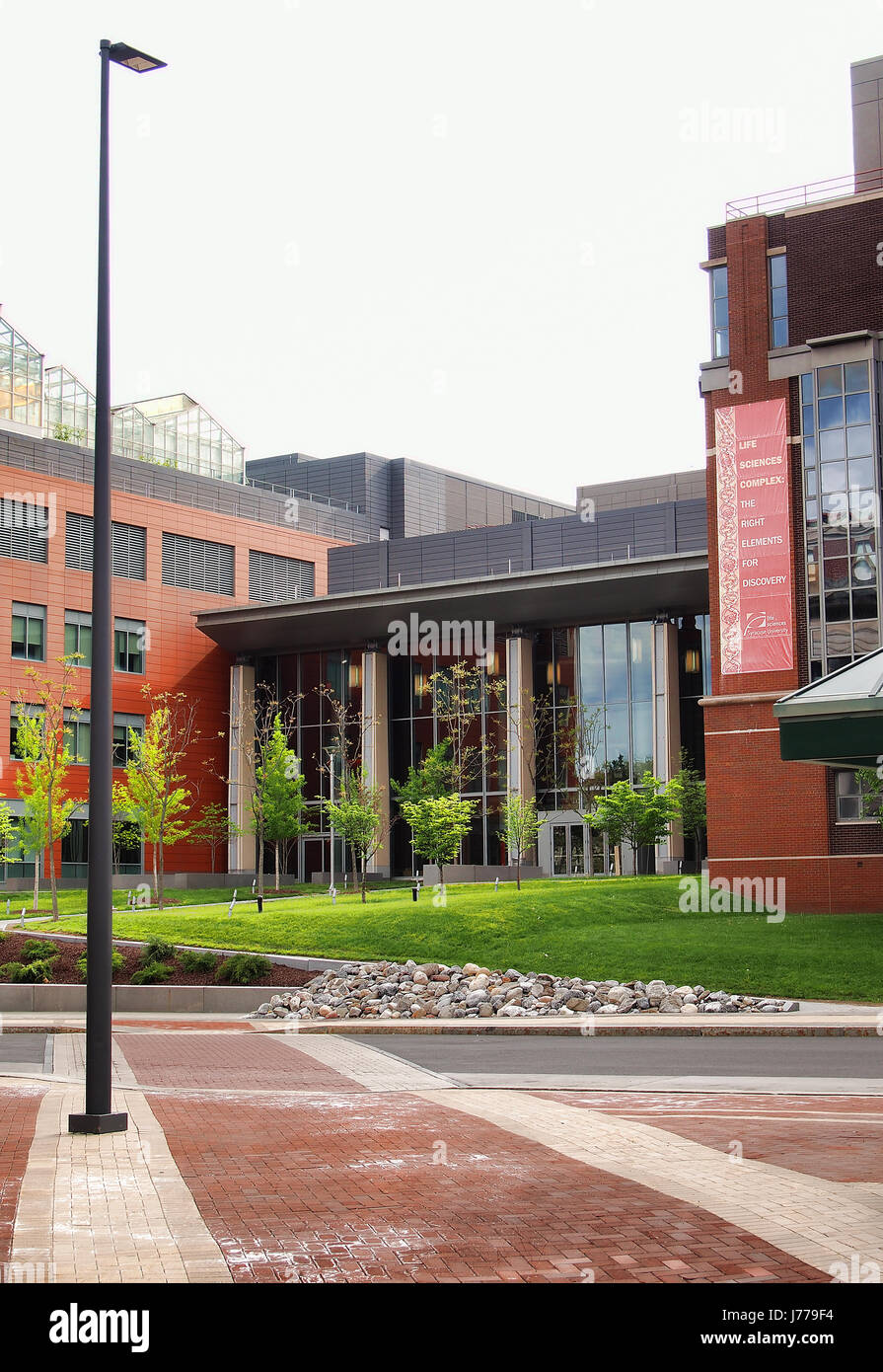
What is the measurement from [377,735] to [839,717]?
169 feet

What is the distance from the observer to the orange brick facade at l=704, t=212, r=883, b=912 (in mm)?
35188

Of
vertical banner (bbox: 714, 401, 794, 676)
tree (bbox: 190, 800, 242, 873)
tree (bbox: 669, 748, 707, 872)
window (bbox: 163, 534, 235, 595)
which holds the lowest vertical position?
tree (bbox: 190, 800, 242, 873)

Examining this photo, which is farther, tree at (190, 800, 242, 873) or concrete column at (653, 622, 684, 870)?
tree at (190, 800, 242, 873)

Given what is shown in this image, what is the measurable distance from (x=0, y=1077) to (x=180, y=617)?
4899 centimetres

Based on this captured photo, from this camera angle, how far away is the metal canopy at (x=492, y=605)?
5194 centimetres

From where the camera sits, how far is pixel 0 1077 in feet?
55.5

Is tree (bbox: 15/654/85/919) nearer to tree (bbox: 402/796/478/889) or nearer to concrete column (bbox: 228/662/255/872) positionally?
tree (bbox: 402/796/478/889)

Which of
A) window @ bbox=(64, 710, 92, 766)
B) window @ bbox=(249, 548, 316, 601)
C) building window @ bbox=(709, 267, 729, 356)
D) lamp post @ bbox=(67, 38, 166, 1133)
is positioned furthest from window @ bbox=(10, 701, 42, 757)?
lamp post @ bbox=(67, 38, 166, 1133)

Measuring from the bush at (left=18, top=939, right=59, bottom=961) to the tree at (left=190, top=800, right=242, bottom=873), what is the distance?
89.1 ft

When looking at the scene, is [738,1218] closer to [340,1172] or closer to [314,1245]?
[314,1245]

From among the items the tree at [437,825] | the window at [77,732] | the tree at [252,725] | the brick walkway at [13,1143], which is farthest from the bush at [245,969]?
the window at [77,732]

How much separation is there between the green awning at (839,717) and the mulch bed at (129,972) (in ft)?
68.1

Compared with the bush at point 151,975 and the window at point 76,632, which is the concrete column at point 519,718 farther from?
the bush at point 151,975
